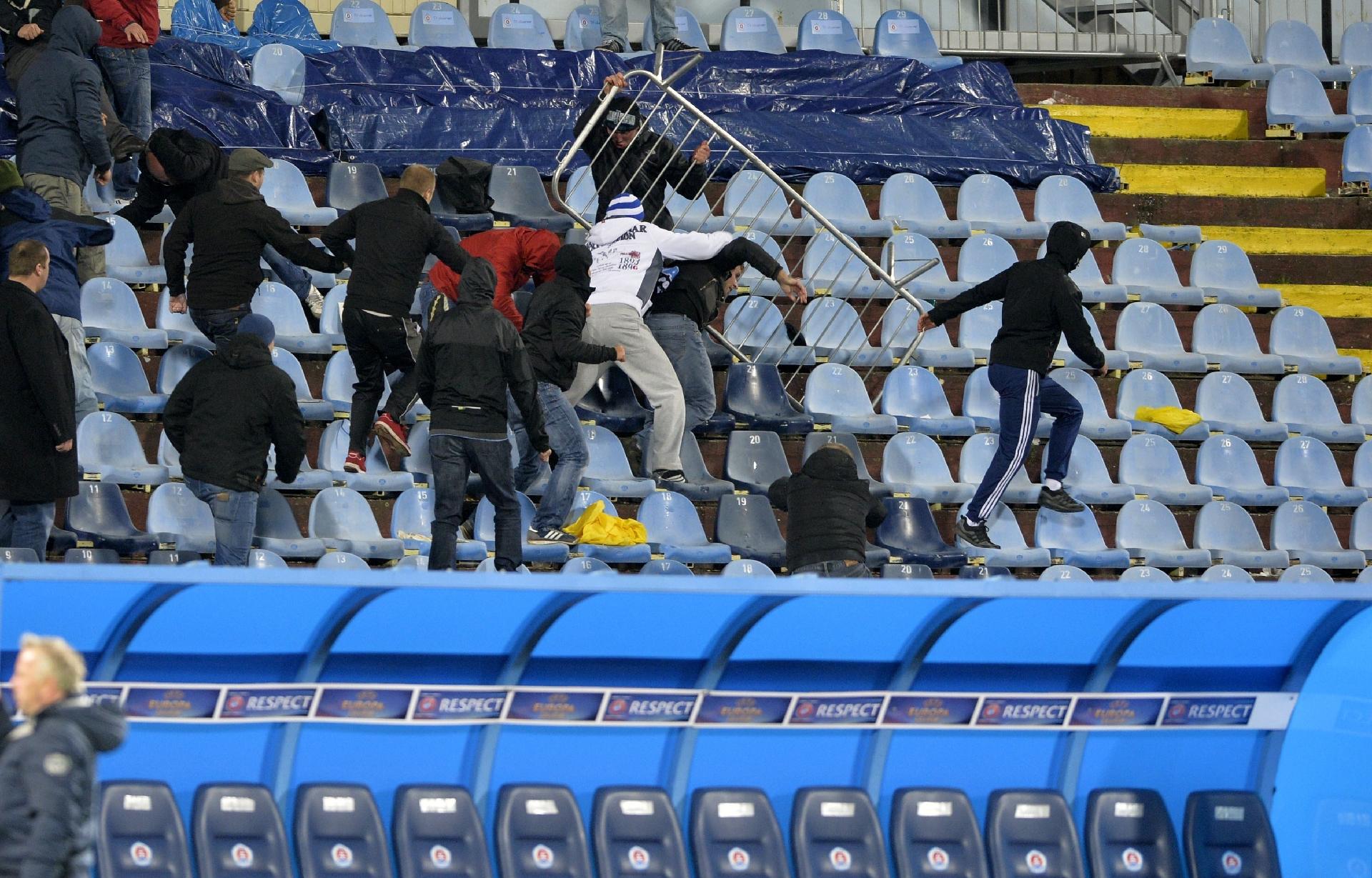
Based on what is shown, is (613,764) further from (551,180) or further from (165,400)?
(551,180)

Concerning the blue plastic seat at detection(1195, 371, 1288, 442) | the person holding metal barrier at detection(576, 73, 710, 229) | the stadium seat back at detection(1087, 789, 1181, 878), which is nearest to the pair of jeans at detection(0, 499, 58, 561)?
the person holding metal barrier at detection(576, 73, 710, 229)

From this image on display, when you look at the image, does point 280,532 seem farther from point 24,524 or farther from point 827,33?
point 827,33

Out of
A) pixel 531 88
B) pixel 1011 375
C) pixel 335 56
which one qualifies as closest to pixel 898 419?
pixel 1011 375

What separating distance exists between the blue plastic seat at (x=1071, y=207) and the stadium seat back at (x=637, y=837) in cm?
808

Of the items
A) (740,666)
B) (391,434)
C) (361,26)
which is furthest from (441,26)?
(740,666)

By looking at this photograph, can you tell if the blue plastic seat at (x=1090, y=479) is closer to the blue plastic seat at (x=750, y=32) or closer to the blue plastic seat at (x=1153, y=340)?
the blue plastic seat at (x=1153, y=340)

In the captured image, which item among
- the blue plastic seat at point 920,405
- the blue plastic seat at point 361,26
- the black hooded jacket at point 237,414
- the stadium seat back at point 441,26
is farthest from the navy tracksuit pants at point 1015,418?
the blue plastic seat at point 361,26

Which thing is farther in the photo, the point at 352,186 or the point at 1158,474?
the point at 352,186

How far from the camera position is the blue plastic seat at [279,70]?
13.5 metres

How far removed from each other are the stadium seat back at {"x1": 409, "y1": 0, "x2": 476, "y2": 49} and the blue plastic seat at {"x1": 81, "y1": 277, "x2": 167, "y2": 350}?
4.88 metres

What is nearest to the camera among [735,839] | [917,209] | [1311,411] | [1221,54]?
[735,839]

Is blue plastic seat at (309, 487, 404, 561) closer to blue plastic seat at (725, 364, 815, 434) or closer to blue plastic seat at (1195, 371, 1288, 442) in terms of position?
blue plastic seat at (725, 364, 815, 434)

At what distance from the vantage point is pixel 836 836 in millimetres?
6637

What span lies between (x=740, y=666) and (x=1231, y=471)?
6692mm
